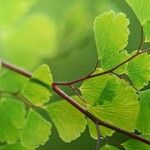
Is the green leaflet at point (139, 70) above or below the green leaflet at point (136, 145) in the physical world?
above

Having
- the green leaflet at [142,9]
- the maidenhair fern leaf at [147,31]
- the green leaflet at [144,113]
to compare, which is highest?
the green leaflet at [142,9]

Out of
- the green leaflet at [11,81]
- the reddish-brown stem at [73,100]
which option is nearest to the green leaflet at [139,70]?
the reddish-brown stem at [73,100]

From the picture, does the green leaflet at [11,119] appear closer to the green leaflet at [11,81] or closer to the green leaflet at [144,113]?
the green leaflet at [11,81]

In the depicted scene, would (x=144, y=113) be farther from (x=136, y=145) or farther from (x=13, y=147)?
(x=13, y=147)

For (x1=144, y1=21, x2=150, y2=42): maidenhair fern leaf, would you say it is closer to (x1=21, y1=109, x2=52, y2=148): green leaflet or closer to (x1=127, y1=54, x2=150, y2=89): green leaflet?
(x1=127, y1=54, x2=150, y2=89): green leaflet

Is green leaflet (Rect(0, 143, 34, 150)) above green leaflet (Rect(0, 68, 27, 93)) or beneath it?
beneath

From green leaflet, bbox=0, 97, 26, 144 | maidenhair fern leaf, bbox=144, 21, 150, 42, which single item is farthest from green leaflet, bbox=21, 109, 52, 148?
maidenhair fern leaf, bbox=144, 21, 150, 42

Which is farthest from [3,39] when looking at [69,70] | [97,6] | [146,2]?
[69,70]
